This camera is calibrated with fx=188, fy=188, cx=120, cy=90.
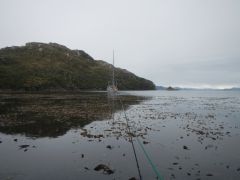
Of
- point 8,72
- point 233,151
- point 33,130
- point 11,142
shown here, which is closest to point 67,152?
point 11,142

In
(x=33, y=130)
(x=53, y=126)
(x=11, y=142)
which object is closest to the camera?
(x=11, y=142)

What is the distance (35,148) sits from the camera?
15.3 meters

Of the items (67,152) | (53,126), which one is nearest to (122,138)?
(67,152)

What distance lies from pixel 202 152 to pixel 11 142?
16.3 metres

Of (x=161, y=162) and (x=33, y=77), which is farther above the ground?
(x=33, y=77)

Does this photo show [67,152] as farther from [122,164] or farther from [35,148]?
[122,164]

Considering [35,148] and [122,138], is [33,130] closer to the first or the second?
[35,148]

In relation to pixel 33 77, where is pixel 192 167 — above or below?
below

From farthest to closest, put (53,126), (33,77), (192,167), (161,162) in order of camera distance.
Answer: (33,77) < (53,126) < (161,162) < (192,167)

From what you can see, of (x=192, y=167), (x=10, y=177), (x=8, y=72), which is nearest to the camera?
(x=10, y=177)

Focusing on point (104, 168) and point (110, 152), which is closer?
point (104, 168)

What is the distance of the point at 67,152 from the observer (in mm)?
14594

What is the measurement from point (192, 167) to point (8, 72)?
187m

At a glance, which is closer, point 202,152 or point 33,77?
point 202,152
